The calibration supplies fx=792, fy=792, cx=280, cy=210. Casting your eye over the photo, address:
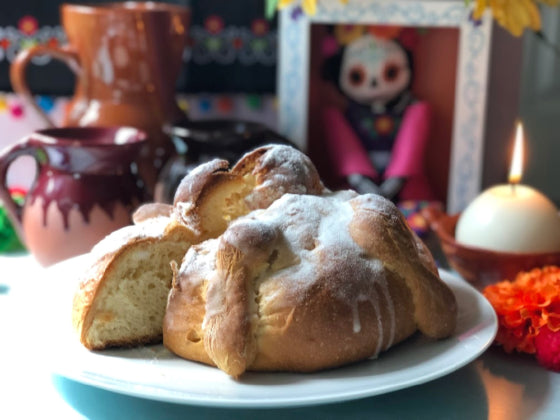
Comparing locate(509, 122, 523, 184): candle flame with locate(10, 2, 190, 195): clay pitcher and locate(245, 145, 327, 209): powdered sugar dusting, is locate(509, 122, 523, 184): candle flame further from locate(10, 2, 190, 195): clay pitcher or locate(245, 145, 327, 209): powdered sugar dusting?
locate(10, 2, 190, 195): clay pitcher

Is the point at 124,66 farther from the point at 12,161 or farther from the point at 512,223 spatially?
the point at 512,223

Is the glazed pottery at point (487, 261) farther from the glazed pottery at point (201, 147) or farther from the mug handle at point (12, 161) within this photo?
the mug handle at point (12, 161)

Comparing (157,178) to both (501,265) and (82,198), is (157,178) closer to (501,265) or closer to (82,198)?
(82,198)

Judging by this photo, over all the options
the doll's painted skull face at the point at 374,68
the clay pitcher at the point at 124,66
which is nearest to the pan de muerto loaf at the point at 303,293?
the clay pitcher at the point at 124,66

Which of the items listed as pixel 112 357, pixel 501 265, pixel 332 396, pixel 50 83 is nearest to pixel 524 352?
pixel 501 265

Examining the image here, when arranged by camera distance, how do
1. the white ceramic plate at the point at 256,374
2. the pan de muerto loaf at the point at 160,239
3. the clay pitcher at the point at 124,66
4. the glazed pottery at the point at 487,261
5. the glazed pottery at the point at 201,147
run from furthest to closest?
the clay pitcher at the point at 124,66
the glazed pottery at the point at 201,147
the glazed pottery at the point at 487,261
the pan de muerto loaf at the point at 160,239
the white ceramic plate at the point at 256,374
